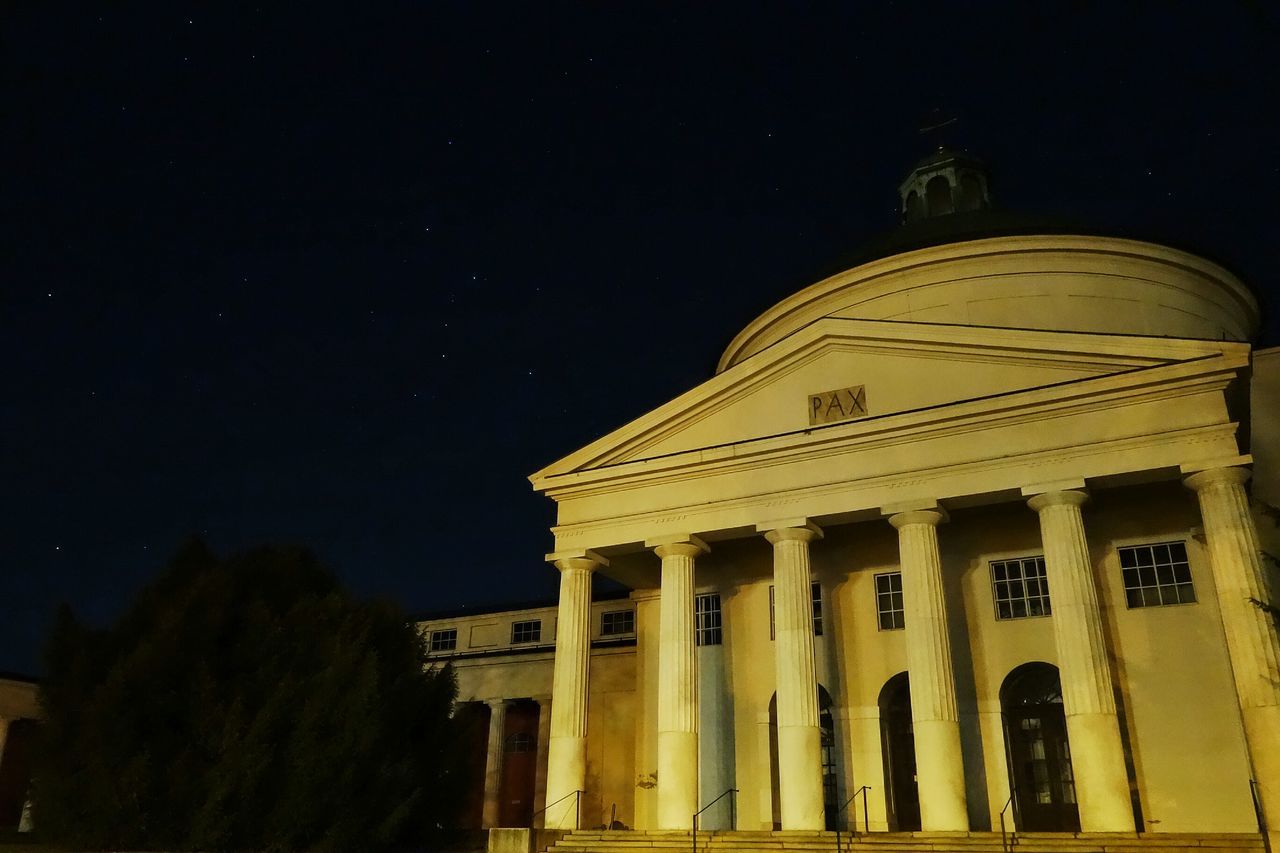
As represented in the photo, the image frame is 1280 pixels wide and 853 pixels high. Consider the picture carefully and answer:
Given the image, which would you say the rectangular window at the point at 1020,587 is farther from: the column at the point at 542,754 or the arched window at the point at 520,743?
the arched window at the point at 520,743

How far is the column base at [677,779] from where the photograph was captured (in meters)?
19.0

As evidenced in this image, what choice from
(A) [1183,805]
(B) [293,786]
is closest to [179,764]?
(B) [293,786]

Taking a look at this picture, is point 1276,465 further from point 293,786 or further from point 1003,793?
point 293,786

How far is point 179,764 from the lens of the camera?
13.0 m

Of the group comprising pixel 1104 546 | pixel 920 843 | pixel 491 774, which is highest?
pixel 1104 546

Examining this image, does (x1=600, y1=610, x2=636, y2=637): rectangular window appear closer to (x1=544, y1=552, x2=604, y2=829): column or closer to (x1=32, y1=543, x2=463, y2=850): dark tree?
(x1=544, y1=552, x2=604, y2=829): column

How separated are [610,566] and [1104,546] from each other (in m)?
10.3

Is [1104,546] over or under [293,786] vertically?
over

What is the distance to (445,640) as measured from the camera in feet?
119

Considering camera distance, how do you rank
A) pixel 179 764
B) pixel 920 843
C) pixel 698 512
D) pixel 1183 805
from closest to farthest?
pixel 179 764 → pixel 920 843 → pixel 1183 805 → pixel 698 512

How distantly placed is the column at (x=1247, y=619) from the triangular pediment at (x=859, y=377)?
236 cm

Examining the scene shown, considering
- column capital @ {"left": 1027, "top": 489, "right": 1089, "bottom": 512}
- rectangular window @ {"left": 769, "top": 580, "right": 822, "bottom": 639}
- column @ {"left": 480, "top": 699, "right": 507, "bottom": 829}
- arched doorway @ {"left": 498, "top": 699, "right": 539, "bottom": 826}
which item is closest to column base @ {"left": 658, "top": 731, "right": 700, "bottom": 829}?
rectangular window @ {"left": 769, "top": 580, "right": 822, "bottom": 639}

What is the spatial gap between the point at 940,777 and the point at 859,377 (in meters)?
7.61

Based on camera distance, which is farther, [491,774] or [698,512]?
[491,774]
